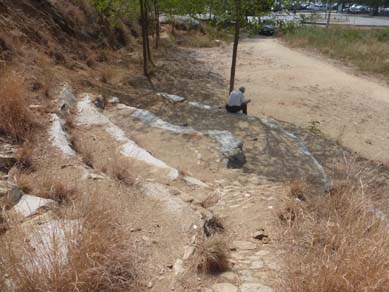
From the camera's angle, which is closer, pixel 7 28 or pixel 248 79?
pixel 7 28

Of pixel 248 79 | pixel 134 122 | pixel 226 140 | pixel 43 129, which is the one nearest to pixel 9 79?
pixel 43 129

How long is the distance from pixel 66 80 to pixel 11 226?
5953mm

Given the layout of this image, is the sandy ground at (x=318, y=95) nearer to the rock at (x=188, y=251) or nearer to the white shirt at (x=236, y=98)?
the white shirt at (x=236, y=98)

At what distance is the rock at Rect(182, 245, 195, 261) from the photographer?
2.66 metres

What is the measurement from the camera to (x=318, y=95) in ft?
38.3

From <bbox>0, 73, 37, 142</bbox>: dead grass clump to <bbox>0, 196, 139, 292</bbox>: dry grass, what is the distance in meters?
2.24

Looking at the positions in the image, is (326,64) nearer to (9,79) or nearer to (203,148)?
(203,148)

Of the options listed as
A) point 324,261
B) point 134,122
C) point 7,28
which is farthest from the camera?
point 7,28

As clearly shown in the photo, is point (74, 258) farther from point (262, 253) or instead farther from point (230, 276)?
point (262, 253)

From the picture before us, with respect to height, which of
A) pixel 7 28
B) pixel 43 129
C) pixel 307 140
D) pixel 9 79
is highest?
pixel 7 28

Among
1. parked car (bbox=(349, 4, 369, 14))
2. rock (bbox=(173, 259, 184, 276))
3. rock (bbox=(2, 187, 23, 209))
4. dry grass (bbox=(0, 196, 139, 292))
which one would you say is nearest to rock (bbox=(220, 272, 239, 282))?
rock (bbox=(173, 259, 184, 276))

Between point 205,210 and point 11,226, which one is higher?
point 11,226

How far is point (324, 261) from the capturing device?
7.02ft

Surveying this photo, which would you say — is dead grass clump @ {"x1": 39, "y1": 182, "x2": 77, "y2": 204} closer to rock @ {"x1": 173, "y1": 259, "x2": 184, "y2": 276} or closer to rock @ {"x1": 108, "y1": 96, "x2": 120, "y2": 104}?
rock @ {"x1": 173, "y1": 259, "x2": 184, "y2": 276}
